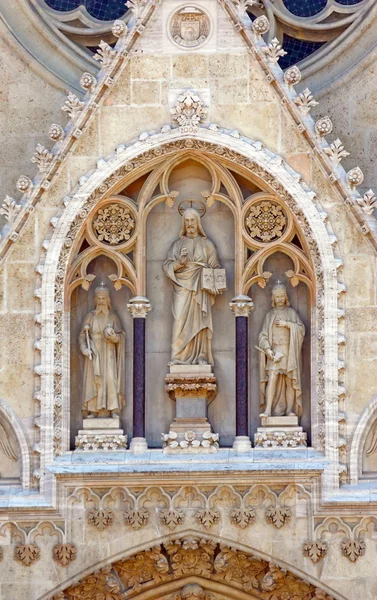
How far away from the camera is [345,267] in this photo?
19.9 m

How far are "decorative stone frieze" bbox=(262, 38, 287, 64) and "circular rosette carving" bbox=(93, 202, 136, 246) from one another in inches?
68.7

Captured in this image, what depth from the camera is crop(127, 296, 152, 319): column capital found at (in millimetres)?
20109

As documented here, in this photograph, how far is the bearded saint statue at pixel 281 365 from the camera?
65.6 feet

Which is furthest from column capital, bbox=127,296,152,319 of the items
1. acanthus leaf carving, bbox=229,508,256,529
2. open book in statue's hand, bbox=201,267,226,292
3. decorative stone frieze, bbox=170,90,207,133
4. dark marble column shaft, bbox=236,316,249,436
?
acanthus leaf carving, bbox=229,508,256,529

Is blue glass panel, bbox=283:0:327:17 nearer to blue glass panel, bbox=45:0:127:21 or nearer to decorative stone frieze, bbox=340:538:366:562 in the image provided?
blue glass panel, bbox=45:0:127:21

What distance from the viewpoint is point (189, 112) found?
20.0 m

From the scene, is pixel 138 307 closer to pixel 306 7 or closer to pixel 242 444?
pixel 242 444

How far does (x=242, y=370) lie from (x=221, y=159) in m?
1.78

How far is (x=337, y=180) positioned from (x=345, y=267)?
0.72 metres

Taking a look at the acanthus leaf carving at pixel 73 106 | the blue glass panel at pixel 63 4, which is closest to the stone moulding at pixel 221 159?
the acanthus leaf carving at pixel 73 106

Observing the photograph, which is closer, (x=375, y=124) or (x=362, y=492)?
(x=362, y=492)

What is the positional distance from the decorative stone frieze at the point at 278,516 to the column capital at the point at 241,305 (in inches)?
65.9

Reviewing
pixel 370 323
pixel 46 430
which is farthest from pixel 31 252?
pixel 370 323

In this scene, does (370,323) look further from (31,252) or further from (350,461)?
(31,252)
